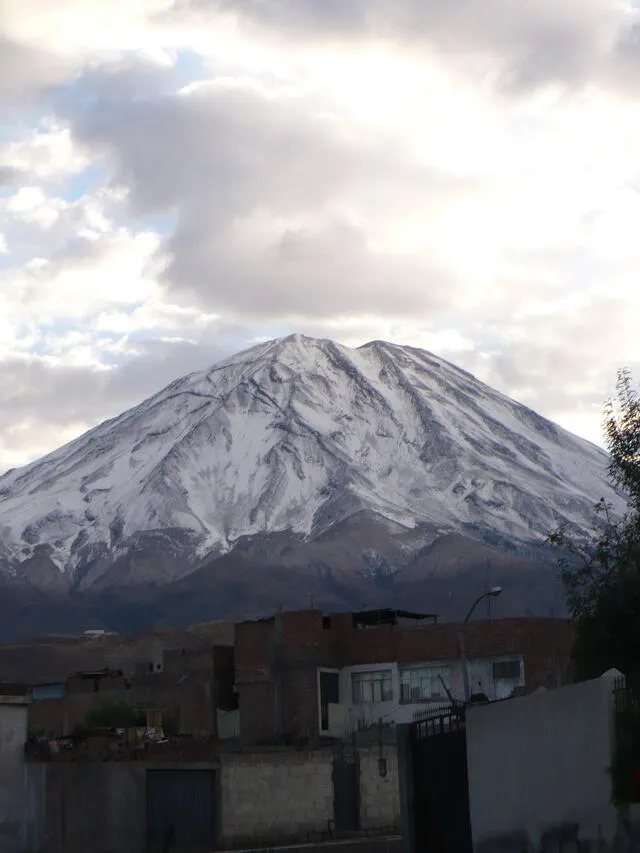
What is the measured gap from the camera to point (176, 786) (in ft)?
156

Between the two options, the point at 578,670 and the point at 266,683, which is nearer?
the point at 578,670

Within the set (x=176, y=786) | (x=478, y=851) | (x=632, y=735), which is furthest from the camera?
(x=176, y=786)

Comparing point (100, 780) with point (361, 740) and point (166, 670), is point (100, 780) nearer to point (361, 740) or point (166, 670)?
point (361, 740)

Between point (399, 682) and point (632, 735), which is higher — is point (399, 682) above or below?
above

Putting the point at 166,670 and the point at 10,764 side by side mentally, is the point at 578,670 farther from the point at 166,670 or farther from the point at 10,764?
the point at 166,670

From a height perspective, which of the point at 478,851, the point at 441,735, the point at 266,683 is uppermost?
the point at 266,683

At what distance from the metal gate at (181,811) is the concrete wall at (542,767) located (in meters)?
19.1

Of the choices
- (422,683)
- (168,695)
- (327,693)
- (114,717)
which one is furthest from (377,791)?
(168,695)

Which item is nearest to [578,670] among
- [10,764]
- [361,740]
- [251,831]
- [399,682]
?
[10,764]

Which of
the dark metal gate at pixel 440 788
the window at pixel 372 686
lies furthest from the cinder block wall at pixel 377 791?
the window at pixel 372 686

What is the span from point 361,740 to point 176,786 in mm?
10288

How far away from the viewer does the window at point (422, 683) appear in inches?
2992

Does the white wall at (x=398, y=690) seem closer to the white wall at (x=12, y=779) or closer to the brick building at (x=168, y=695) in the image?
the brick building at (x=168, y=695)

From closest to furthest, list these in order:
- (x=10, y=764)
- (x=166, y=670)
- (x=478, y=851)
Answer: (x=478, y=851) < (x=10, y=764) < (x=166, y=670)
